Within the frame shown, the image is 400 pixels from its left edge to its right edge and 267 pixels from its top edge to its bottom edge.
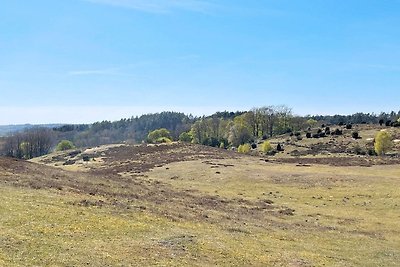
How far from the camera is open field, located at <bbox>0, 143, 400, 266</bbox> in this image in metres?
22.8

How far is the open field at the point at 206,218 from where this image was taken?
22766mm

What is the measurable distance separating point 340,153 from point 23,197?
95212 millimetres

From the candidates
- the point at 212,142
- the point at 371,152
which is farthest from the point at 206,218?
the point at 212,142

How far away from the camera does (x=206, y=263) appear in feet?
75.2

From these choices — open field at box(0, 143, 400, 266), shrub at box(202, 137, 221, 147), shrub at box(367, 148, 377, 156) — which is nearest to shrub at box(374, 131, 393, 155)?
shrub at box(367, 148, 377, 156)

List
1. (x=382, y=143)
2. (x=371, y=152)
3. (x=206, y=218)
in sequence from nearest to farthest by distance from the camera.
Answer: (x=206, y=218) < (x=382, y=143) < (x=371, y=152)

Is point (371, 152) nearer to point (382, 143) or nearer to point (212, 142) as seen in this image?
point (382, 143)

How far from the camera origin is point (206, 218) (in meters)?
36.9

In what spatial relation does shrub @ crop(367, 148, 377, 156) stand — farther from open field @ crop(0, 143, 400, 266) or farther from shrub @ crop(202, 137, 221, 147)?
shrub @ crop(202, 137, 221, 147)

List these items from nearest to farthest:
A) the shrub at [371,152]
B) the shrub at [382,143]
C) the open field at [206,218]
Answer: the open field at [206,218] → the shrub at [382,143] → the shrub at [371,152]

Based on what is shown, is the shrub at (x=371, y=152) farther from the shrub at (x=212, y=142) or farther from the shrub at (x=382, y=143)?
the shrub at (x=212, y=142)

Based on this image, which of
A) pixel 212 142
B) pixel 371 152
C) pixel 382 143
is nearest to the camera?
pixel 382 143

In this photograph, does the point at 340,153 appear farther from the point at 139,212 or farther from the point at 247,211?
the point at 139,212

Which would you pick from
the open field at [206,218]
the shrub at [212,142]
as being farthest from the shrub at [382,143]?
the shrub at [212,142]
